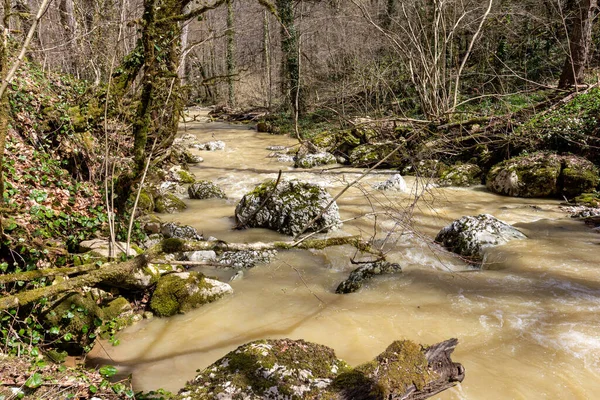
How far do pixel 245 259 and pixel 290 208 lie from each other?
5.17 ft

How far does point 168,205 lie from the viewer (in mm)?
8141

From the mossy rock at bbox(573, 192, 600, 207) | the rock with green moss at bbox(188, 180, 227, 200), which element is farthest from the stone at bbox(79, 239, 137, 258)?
the mossy rock at bbox(573, 192, 600, 207)

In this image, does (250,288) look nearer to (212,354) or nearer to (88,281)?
(212,354)

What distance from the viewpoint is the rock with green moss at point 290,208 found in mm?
6773

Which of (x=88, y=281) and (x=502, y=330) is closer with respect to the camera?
(x=88, y=281)

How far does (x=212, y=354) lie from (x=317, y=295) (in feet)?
5.13

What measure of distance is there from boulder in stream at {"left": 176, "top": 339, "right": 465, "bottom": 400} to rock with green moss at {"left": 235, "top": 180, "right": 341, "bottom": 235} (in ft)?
14.2

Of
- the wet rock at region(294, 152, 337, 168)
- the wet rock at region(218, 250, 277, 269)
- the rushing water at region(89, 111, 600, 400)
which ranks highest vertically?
the wet rock at region(294, 152, 337, 168)

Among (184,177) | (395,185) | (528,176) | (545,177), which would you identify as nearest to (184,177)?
(184,177)

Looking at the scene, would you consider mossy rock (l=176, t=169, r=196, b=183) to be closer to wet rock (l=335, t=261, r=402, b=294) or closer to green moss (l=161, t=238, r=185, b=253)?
A: wet rock (l=335, t=261, r=402, b=294)

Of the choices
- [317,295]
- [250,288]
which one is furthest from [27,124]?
[317,295]

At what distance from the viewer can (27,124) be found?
5.35 metres

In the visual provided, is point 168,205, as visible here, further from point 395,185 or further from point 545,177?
point 545,177

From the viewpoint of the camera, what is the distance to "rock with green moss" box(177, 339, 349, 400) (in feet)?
7.07
